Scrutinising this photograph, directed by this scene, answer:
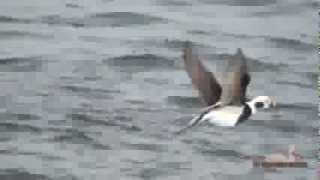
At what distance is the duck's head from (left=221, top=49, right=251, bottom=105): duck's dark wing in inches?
1.2

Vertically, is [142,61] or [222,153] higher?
[142,61]

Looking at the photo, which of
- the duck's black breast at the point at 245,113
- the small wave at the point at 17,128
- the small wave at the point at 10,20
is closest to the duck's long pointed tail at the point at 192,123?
the duck's black breast at the point at 245,113

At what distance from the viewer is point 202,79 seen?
277cm

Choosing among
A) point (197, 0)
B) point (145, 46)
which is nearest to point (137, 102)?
point (145, 46)

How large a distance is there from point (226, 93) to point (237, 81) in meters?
0.05

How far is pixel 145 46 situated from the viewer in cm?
278

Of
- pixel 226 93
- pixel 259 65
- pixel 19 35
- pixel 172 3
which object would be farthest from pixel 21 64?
pixel 259 65

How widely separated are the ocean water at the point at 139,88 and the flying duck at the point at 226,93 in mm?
24

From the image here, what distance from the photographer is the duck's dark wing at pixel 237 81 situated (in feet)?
9.05

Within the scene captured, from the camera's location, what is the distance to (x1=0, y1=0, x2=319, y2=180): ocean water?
2.76m

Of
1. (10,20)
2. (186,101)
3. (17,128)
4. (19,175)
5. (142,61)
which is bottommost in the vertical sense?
(19,175)

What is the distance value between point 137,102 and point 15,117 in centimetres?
41

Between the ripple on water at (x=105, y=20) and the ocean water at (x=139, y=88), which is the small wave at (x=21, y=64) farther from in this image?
the ripple on water at (x=105, y=20)

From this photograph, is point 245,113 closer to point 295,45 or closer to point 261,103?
point 261,103
